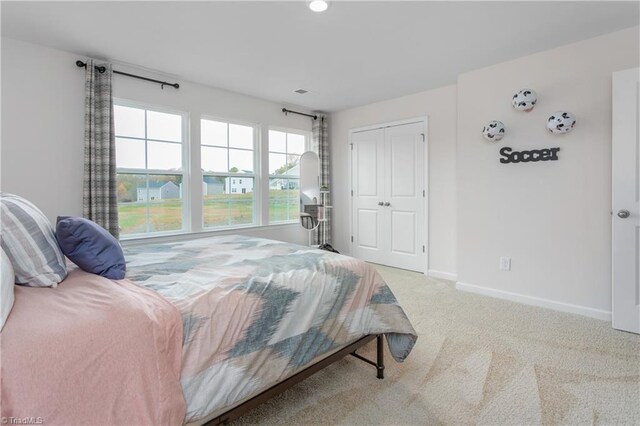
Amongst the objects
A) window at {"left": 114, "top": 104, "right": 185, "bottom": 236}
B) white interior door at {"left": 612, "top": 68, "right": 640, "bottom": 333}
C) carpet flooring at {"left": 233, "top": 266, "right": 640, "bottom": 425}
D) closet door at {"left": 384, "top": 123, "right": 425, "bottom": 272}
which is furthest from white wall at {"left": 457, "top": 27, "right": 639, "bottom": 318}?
window at {"left": 114, "top": 104, "right": 185, "bottom": 236}

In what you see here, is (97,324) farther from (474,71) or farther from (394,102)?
(394,102)

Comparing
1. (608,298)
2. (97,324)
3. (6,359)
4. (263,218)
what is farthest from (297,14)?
(608,298)

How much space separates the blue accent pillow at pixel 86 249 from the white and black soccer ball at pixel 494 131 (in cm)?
334

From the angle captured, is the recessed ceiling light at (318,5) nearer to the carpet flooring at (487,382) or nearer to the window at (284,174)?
the carpet flooring at (487,382)

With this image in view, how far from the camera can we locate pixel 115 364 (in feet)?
3.16

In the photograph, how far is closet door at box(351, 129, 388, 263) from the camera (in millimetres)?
4742

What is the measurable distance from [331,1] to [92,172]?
2565 mm

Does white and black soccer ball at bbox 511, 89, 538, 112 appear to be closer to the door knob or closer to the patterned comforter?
the door knob

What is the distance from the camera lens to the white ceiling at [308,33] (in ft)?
7.54

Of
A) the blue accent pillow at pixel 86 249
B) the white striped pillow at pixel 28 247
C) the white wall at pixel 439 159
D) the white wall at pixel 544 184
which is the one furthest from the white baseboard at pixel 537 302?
the white striped pillow at pixel 28 247

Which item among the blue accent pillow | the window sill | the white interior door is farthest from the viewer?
the window sill

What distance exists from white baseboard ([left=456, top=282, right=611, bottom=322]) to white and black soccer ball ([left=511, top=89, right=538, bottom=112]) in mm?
1811

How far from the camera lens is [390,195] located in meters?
4.63

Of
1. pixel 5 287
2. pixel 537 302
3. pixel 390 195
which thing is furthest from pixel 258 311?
pixel 390 195
